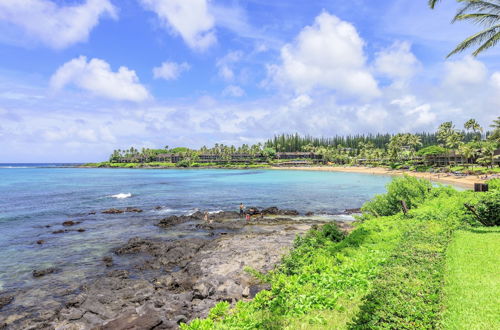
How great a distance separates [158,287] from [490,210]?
16.1m

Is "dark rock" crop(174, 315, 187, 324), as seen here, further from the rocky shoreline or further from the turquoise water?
the turquoise water

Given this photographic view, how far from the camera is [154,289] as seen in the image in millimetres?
14461

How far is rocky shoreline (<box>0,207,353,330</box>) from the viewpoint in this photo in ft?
37.5

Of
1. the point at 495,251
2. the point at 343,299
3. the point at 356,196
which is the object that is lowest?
the point at 356,196

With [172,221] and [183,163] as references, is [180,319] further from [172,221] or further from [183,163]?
[183,163]

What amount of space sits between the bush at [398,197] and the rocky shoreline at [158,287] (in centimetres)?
693

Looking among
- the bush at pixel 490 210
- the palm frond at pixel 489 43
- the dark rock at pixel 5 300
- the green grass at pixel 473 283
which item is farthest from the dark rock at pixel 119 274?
the palm frond at pixel 489 43

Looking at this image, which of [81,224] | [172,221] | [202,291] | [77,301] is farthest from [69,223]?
[202,291]

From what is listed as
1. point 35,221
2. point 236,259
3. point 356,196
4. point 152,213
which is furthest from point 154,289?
point 356,196

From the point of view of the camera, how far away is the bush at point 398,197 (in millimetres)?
20172

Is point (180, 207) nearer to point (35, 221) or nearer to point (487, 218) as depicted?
point (35, 221)

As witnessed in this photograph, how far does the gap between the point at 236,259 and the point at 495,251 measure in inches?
486

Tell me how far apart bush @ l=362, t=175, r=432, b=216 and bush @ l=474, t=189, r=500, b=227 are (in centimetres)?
552

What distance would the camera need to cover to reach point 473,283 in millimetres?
7605
